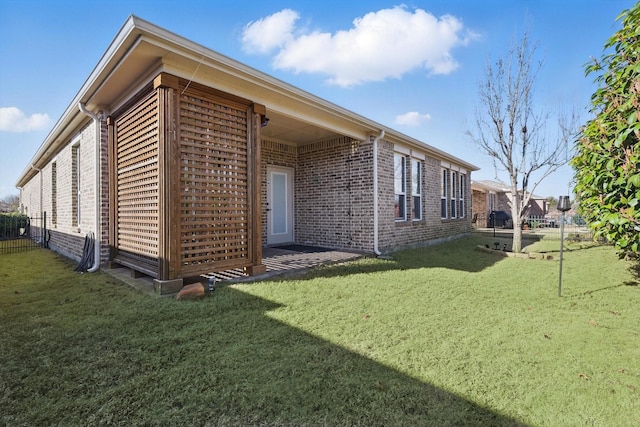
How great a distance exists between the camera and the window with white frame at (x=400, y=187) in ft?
29.1

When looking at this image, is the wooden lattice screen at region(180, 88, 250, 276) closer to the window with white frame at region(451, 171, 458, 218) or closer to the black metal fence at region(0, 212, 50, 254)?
the window with white frame at region(451, 171, 458, 218)

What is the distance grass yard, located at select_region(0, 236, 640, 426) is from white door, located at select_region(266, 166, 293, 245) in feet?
14.1

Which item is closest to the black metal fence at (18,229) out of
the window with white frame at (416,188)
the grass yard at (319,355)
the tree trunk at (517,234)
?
the grass yard at (319,355)

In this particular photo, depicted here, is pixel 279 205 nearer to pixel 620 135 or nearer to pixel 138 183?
pixel 138 183

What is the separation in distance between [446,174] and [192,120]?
10.1 m

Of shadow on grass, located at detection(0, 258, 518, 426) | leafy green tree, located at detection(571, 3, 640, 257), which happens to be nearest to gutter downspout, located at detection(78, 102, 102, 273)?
shadow on grass, located at detection(0, 258, 518, 426)

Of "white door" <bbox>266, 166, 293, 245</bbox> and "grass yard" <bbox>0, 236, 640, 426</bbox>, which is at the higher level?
"white door" <bbox>266, 166, 293, 245</bbox>

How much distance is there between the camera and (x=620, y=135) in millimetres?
2699

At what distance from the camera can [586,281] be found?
18.3 ft

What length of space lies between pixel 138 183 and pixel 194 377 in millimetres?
3620

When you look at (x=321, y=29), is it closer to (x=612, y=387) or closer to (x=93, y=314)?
(x=93, y=314)

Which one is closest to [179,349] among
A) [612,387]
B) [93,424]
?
[93,424]

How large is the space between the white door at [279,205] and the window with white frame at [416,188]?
3844 millimetres

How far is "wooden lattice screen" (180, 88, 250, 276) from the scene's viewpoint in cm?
437
